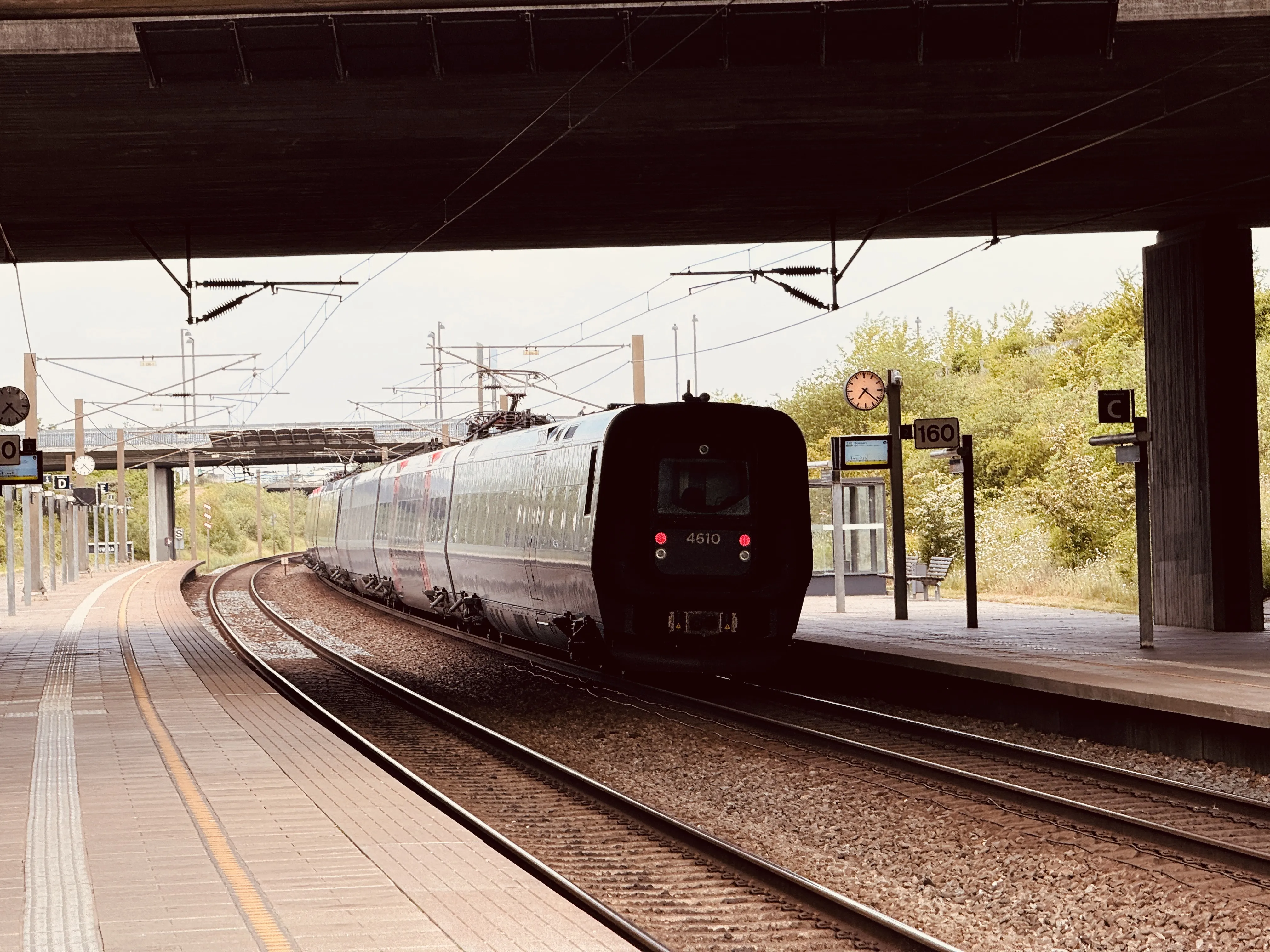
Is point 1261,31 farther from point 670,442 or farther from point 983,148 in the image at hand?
point 670,442

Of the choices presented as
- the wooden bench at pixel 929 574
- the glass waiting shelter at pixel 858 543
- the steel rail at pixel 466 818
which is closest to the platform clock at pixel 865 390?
the wooden bench at pixel 929 574

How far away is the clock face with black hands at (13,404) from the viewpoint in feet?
77.8

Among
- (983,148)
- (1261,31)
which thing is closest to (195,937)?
(1261,31)

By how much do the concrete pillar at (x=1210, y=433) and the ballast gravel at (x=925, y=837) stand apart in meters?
5.76

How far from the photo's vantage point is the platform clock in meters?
22.9

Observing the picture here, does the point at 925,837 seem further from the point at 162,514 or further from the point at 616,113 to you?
the point at 162,514

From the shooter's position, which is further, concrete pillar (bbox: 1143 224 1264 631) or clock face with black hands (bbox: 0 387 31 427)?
clock face with black hands (bbox: 0 387 31 427)

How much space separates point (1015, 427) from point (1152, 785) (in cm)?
4666

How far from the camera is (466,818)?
9.35 metres

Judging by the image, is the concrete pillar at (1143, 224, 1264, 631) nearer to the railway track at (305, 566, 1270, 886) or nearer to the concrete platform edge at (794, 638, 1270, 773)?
the concrete platform edge at (794, 638, 1270, 773)

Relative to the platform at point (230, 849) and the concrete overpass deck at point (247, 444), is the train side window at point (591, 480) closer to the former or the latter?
the platform at point (230, 849)

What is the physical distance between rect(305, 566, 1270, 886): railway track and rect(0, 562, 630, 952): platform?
3.89 m

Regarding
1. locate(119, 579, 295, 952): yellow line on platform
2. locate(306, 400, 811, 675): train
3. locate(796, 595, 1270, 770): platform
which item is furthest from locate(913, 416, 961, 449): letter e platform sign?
locate(119, 579, 295, 952): yellow line on platform

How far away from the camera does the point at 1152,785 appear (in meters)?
10.3
